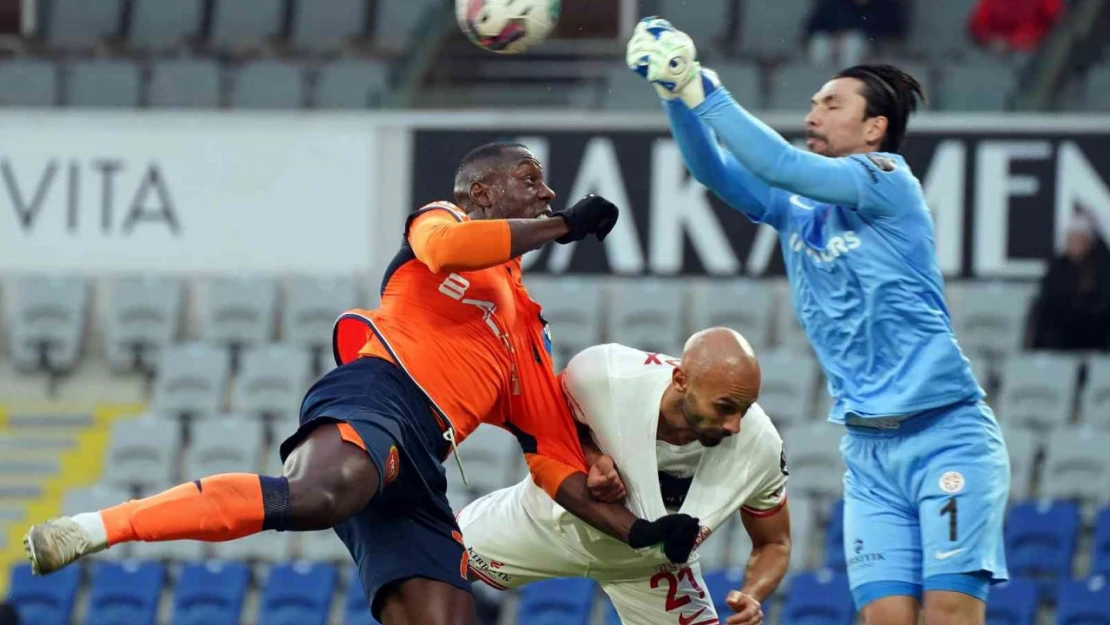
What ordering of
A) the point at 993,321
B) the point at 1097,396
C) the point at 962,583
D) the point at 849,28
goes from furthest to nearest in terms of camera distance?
the point at 849,28 < the point at 993,321 < the point at 1097,396 < the point at 962,583

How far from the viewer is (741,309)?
13.2 meters

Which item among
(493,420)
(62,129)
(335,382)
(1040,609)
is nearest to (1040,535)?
(1040,609)

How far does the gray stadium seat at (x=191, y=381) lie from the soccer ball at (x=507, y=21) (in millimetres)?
7578

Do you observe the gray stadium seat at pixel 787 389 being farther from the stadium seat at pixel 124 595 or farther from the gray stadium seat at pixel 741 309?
the stadium seat at pixel 124 595

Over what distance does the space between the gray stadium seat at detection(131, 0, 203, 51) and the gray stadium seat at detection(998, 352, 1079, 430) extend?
775 cm

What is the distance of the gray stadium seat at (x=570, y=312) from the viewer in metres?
13.2

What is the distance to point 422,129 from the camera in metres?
14.0

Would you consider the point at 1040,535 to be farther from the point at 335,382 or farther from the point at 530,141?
the point at 335,382

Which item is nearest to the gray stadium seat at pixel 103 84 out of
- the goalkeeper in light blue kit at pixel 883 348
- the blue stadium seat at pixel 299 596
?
the blue stadium seat at pixel 299 596

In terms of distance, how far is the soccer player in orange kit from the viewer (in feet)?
16.6

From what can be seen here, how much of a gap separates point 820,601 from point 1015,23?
5730mm

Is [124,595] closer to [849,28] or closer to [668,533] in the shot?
[668,533]

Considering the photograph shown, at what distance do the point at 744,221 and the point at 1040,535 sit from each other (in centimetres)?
381

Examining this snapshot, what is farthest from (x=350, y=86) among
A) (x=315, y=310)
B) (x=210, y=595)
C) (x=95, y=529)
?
(x=95, y=529)
